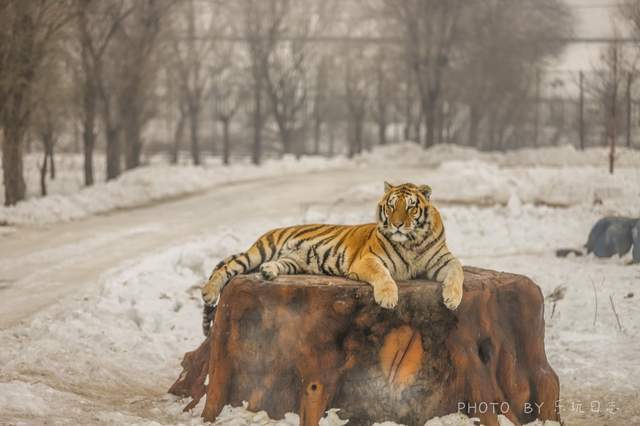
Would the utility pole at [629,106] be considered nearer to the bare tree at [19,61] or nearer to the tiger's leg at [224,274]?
the bare tree at [19,61]

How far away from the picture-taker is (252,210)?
73.8 feet

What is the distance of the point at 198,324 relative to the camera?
38.3ft

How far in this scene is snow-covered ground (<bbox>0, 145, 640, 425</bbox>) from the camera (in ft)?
25.6

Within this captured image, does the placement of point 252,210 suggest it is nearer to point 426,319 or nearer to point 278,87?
point 426,319

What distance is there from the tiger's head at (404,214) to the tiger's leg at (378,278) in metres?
0.24

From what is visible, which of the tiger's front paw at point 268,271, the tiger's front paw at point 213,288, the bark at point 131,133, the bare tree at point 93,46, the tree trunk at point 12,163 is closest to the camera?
the tiger's front paw at point 268,271

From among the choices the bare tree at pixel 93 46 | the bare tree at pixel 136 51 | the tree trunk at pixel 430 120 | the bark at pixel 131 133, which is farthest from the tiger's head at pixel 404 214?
the tree trunk at pixel 430 120

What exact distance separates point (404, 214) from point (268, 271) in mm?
1144

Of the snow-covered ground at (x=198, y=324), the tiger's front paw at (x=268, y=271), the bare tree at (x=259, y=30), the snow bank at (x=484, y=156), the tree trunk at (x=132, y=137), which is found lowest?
the snow-covered ground at (x=198, y=324)

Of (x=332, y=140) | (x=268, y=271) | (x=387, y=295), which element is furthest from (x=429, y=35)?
(x=387, y=295)

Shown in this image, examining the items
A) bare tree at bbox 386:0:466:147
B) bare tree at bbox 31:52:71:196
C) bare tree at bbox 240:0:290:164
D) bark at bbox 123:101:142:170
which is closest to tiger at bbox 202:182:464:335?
bare tree at bbox 31:52:71:196

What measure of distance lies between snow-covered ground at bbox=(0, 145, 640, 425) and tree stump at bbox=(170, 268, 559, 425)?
0.19 metres

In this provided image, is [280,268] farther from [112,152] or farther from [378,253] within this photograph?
[112,152]

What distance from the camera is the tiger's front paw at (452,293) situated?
22.4 feet
